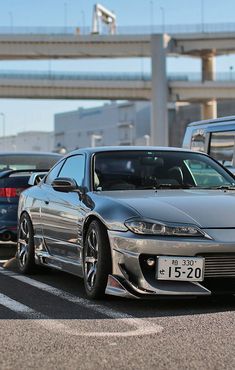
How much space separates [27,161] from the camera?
11.7m

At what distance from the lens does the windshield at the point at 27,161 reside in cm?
1166

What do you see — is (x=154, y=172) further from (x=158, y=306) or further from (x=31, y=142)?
(x=31, y=142)

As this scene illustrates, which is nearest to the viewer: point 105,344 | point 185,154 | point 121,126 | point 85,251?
point 105,344

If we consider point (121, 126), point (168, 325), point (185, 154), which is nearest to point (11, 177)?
point (185, 154)

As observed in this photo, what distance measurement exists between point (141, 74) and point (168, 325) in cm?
6805

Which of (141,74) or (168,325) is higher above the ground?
(141,74)

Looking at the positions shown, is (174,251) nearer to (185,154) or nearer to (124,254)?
(124,254)

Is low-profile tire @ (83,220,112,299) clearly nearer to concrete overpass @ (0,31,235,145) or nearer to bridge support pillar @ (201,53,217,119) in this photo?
concrete overpass @ (0,31,235,145)

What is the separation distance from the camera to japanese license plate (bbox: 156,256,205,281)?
5.70 metres

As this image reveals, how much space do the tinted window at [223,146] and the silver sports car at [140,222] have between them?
4.02 meters

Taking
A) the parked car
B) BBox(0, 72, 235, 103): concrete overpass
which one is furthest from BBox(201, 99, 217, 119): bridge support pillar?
the parked car

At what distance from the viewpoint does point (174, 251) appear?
5723 millimetres

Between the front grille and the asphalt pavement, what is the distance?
33 cm

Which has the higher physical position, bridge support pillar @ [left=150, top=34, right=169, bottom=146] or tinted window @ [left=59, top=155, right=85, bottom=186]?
bridge support pillar @ [left=150, top=34, right=169, bottom=146]
